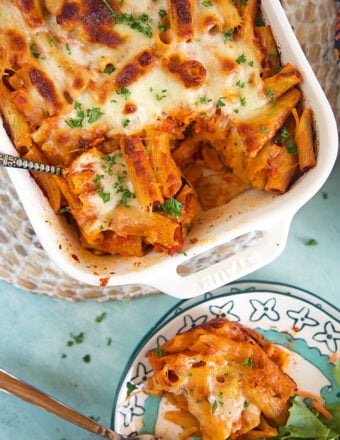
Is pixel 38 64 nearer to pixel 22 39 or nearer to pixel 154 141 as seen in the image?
pixel 22 39

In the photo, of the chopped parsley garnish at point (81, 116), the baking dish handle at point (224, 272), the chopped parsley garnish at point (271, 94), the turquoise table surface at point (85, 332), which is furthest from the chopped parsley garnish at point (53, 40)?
the turquoise table surface at point (85, 332)

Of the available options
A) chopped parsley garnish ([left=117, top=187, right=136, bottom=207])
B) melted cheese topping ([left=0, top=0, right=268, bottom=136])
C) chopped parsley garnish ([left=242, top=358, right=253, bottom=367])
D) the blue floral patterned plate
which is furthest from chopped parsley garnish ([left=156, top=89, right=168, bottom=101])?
chopped parsley garnish ([left=242, top=358, right=253, bottom=367])

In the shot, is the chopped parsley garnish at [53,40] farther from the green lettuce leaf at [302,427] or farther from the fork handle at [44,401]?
the green lettuce leaf at [302,427]

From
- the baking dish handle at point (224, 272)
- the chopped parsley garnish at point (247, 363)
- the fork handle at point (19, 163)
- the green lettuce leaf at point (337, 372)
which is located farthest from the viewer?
the green lettuce leaf at point (337, 372)

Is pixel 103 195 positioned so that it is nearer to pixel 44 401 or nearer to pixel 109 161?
pixel 109 161

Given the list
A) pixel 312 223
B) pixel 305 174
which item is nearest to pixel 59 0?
pixel 305 174
